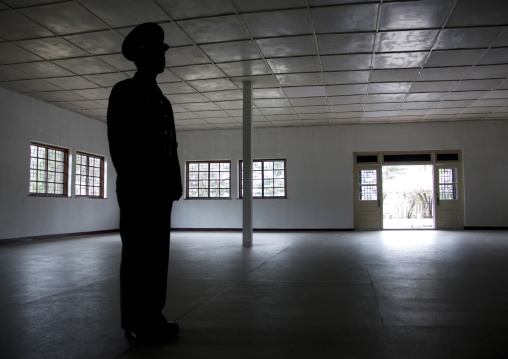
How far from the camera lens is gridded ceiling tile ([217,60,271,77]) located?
25.4ft

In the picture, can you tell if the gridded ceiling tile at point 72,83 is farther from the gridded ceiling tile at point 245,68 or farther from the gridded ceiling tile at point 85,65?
the gridded ceiling tile at point 245,68

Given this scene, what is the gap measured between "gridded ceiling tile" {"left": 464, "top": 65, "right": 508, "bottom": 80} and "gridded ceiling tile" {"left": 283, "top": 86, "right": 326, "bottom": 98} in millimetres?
3090

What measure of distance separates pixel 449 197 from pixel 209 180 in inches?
316

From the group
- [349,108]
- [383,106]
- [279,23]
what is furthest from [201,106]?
[279,23]

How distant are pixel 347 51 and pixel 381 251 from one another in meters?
3.60

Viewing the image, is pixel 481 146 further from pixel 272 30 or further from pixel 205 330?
pixel 205 330

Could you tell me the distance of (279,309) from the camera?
299 cm

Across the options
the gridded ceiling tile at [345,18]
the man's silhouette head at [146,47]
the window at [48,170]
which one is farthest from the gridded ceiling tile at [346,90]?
the man's silhouette head at [146,47]

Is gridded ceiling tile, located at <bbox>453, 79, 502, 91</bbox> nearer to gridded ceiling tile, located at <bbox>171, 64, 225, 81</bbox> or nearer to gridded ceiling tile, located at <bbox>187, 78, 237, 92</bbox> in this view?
gridded ceiling tile, located at <bbox>187, 78, 237, 92</bbox>

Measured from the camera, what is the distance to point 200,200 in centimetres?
1412

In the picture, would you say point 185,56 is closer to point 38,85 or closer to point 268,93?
point 268,93

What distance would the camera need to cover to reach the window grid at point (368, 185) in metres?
13.3

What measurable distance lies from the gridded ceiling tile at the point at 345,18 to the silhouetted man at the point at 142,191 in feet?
13.3

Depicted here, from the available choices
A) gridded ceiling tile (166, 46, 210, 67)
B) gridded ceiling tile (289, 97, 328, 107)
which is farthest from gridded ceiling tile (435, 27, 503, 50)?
gridded ceiling tile (166, 46, 210, 67)
